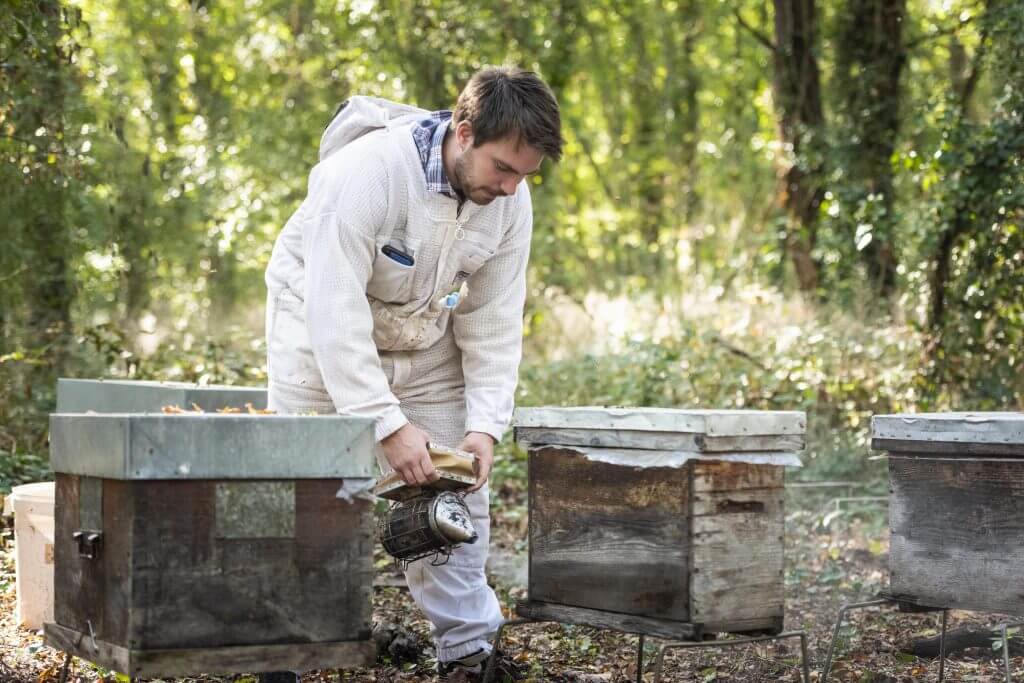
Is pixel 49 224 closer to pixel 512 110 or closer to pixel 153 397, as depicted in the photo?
pixel 153 397

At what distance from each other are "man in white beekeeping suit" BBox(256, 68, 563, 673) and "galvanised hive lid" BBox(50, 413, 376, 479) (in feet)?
1.38

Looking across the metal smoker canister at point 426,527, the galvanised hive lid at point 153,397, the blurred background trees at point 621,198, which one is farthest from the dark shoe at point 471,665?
the blurred background trees at point 621,198

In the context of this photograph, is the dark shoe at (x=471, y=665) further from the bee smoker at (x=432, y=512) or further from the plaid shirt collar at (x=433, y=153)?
the plaid shirt collar at (x=433, y=153)

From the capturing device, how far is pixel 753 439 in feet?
9.61

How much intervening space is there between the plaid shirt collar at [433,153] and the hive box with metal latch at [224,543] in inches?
35.7

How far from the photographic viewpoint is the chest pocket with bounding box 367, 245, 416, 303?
10.6ft

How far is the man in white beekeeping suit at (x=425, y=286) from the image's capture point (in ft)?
10.2

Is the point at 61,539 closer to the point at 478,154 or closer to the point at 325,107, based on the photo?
the point at 478,154

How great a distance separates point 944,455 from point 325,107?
837cm

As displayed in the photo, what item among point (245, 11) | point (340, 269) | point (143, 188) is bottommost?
point (340, 269)

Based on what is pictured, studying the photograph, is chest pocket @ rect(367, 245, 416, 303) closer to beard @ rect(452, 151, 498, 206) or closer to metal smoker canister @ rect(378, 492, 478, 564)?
beard @ rect(452, 151, 498, 206)

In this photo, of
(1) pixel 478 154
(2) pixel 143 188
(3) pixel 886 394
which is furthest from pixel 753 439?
(2) pixel 143 188

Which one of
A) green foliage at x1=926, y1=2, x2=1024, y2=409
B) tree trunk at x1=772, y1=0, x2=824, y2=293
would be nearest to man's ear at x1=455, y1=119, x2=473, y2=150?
green foliage at x1=926, y1=2, x2=1024, y2=409

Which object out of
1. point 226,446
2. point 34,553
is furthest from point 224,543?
point 34,553
